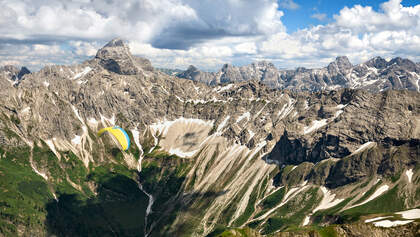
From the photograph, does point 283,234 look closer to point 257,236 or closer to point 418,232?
point 257,236

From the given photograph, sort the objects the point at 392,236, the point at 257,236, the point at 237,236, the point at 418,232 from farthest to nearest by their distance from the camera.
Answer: the point at 257,236, the point at 237,236, the point at 392,236, the point at 418,232

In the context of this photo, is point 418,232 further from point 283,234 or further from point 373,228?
point 283,234

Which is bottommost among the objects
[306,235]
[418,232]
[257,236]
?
[257,236]

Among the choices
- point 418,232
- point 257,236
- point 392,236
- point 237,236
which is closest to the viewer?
point 418,232

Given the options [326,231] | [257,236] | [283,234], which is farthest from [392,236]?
[257,236]

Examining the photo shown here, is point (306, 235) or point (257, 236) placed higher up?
point (306, 235)

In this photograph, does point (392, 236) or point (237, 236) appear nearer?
point (392, 236)

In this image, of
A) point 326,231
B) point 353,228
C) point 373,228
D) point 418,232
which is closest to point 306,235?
point 326,231

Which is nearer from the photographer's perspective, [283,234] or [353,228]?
[353,228]

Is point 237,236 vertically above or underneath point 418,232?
underneath
